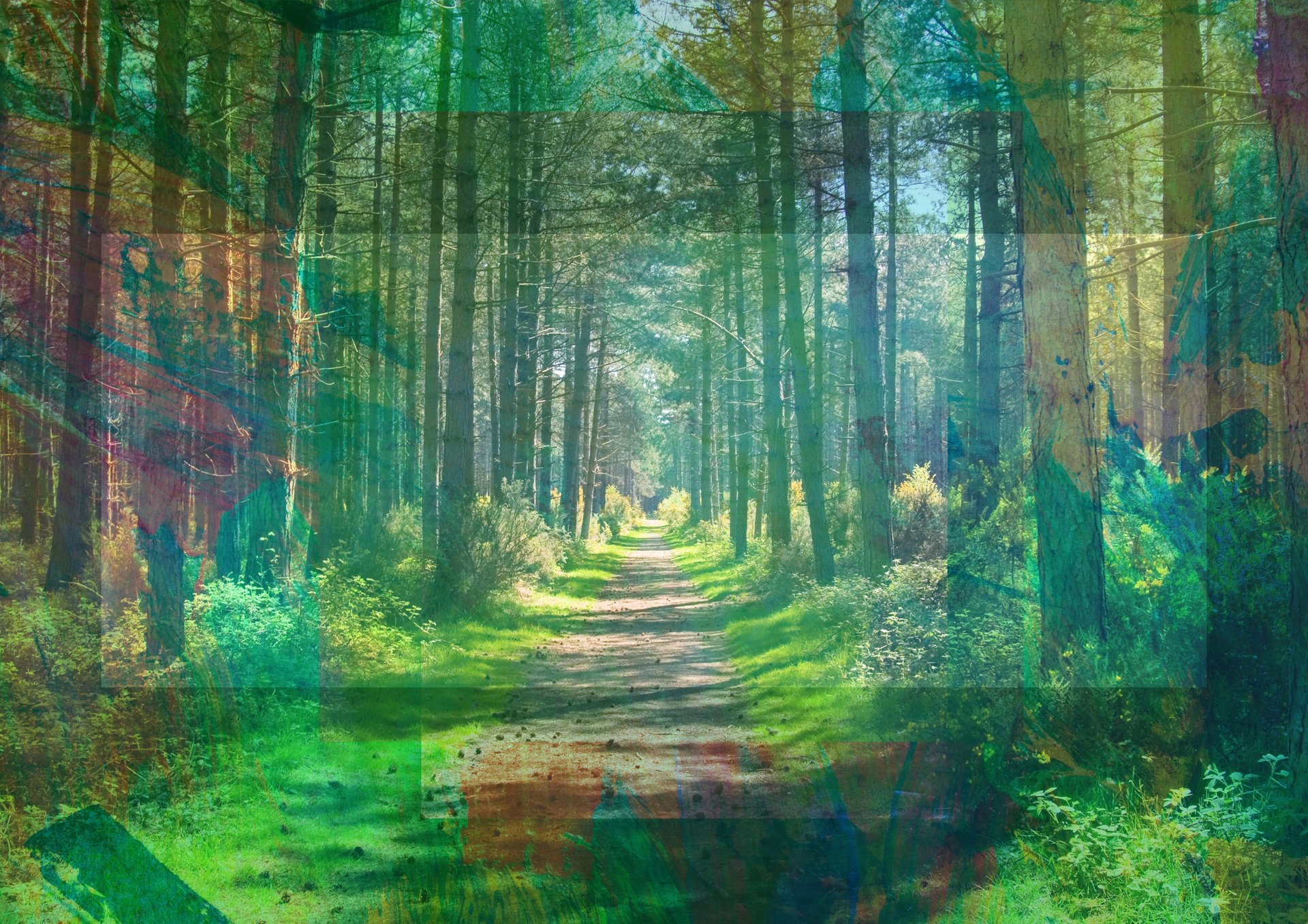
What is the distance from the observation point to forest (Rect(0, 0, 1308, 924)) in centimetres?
498

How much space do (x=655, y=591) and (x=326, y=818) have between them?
645 inches

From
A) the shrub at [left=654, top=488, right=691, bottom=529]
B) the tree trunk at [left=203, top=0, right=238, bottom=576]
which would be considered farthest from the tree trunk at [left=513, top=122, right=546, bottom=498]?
the shrub at [left=654, top=488, right=691, bottom=529]

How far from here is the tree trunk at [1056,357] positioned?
6758mm

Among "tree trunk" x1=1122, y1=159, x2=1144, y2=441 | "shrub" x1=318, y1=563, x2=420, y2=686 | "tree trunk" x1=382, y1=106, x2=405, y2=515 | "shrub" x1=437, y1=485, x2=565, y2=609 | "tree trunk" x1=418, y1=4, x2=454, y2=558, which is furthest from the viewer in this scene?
"tree trunk" x1=382, y1=106, x2=405, y2=515

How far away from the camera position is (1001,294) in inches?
618

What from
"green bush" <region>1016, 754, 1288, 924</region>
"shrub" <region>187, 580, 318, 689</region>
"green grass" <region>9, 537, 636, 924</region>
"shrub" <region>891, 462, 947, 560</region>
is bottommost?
"green grass" <region>9, 537, 636, 924</region>

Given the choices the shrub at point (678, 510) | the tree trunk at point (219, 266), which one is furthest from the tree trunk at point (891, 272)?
the shrub at point (678, 510)

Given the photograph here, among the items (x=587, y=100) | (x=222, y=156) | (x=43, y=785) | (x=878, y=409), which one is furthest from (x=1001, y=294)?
(x=43, y=785)

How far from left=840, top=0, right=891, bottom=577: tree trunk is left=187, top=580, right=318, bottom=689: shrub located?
770 cm

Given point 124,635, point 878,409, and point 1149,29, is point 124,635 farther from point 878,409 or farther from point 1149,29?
point 1149,29

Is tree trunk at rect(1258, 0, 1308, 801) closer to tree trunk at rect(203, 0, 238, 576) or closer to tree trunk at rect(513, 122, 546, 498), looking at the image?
tree trunk at rect(203, 0, 238, 576)

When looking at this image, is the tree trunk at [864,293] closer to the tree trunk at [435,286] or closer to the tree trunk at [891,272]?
the tree trunk at [435,286]

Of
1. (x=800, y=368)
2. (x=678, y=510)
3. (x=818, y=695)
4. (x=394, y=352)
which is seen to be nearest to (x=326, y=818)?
(x=818, y=695)

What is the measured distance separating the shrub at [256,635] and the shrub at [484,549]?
546 centimetres
